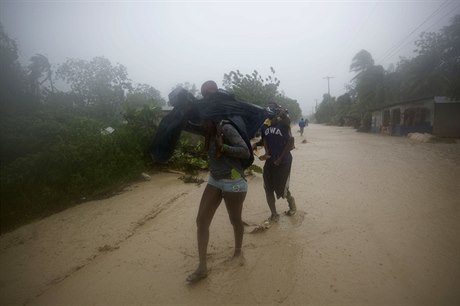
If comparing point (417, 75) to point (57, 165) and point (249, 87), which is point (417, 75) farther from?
point (57, 165)

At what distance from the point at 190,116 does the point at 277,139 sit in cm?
177

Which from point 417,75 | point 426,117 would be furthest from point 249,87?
point 417,75

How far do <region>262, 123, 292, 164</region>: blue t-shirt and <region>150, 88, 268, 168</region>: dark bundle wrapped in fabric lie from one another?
1433 mm

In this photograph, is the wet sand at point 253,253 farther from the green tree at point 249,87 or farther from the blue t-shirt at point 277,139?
the green tree at point 249,87

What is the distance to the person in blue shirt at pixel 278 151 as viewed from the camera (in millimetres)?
4203

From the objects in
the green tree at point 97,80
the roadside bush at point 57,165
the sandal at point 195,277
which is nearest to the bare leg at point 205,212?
the sandal at point 195,277

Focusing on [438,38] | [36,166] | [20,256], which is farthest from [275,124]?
[438,38]

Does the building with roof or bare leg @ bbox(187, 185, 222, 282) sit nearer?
bare leg @ bbox(187, 185, 222, 282)

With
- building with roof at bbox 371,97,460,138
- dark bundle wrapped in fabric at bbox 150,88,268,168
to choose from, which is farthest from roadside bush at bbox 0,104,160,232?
building with roof at bbox 371,97,460,138

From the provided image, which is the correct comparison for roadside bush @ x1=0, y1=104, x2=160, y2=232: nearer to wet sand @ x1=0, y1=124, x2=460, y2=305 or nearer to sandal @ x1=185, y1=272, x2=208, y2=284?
wet sand @ x1=0, y1=124, x2=460, y2=305

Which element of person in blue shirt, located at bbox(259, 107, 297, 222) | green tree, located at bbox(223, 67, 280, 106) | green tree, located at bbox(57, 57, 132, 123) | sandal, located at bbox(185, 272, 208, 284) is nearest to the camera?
sandal, located at bbox(185, 272, 208, 284)

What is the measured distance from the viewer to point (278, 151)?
4.25 meters

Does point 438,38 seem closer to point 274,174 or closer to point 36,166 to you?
point 274,174

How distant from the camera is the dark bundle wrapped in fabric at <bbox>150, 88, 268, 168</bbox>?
9.20 feet
